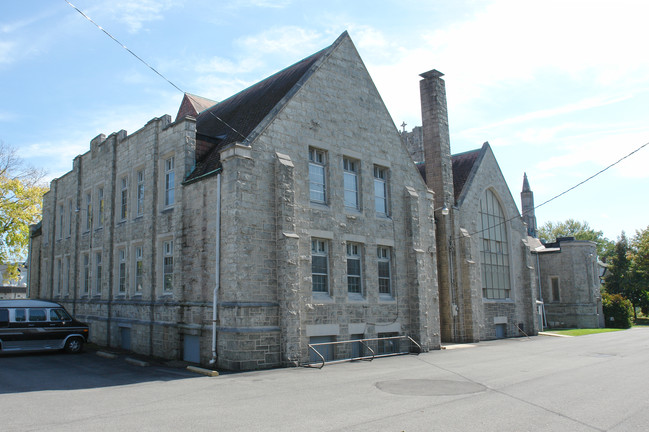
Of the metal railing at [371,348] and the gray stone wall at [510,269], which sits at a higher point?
the gray stone wall at [510,269]

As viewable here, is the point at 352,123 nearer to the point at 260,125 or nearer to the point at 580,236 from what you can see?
the point at 260,125

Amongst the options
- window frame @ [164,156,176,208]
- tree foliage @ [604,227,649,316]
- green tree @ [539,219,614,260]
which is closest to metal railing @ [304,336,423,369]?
window frame @ [164,156,176,208]

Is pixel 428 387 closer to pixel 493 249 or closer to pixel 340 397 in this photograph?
pixel 340 397

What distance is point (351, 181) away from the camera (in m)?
19.3

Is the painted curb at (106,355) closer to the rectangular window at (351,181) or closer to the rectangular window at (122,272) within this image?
the rectangular window at (122,272)

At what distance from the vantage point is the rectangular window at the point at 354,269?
18.5 m

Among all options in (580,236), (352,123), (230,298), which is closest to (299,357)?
(230,298)

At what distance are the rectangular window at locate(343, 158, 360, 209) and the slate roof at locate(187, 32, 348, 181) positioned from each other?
11.7 ft

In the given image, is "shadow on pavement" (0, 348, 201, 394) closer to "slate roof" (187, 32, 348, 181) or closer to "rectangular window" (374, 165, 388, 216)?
"slate roof" (187, 32, 348, 181)

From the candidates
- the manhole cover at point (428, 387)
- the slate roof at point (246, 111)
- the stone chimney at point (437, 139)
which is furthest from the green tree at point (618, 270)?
the manhole cover at point (428, 387)

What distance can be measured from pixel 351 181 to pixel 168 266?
295 inches

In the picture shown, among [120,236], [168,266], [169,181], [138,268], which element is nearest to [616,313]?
[168,266]

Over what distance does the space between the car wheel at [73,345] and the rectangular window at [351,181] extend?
449 inches

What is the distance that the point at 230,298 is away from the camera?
48.4 feet
